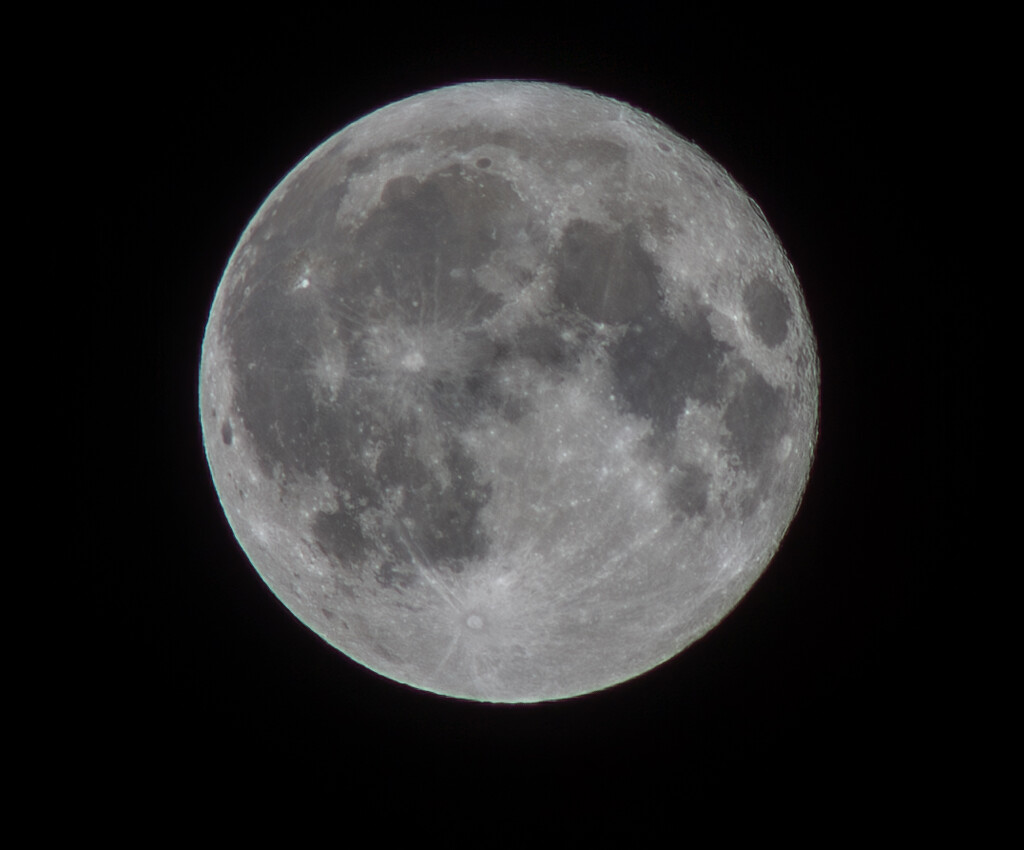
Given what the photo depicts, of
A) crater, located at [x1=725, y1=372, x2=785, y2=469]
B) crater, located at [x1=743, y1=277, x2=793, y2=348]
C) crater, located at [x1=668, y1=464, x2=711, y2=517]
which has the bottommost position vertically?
crater, located at [x1=668, y1=464, x2=711, y2=517]

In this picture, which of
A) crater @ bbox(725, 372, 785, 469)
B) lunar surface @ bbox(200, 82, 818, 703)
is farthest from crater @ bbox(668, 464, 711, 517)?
crater @ bbox(725, 372, 785, 469)

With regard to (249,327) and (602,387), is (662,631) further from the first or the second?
(249,327)

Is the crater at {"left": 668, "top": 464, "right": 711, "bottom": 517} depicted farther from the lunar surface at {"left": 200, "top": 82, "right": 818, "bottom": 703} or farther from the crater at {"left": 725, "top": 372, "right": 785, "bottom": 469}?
the crater at {"left": 725, "top": 372, "right": 785, "bottom": 469}

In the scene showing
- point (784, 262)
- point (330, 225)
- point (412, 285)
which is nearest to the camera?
point (412, 285)

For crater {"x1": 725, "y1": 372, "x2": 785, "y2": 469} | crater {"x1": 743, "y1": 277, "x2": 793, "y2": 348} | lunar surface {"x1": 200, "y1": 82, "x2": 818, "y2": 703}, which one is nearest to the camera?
lunar surface {"x1": 200, "y1": 82, "x2": 818, "y2": 703}

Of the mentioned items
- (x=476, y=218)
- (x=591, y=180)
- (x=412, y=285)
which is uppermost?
(x=591, y=180)

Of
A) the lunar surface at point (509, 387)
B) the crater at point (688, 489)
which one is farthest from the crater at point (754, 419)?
the crater at point (688, 489)

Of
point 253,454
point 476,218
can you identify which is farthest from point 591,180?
point 253,454

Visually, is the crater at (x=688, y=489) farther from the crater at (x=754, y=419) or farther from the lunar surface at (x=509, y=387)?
the crater at (x=754, y=419)
